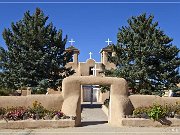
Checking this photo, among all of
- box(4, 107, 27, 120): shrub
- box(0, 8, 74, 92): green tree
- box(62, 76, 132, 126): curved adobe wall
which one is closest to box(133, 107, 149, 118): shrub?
box(62, 76, 132, 126): curved adobe wall

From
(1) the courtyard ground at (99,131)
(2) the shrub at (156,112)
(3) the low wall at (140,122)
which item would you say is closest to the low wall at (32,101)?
(1) the courtyard ground at (99,131)

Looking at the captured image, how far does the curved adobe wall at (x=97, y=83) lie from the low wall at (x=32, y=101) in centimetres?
43

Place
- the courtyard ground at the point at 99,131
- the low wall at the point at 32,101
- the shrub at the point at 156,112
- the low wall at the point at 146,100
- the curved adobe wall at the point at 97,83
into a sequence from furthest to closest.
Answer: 1. the low wall at the point at 146,100
2. the low wall at the point at 32,101
3. the curved adobe wall at the point at 97,83
4. the shrub at the point at 156,112
5. the courtyard ground at the point at 99,131

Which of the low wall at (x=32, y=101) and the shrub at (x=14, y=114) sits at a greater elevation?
the low wall at (x=32, y=101)

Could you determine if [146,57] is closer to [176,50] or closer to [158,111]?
[176,50]

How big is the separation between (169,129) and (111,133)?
3690 millimetres

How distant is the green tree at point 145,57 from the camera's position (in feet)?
102

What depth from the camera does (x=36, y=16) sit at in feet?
111

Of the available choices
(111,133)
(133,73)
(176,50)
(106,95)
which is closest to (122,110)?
(111,133)

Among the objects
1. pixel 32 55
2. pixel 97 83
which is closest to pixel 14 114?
pixel 97 83

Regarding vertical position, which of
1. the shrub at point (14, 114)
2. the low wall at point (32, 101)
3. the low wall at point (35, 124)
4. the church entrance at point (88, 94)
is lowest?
the low wall at point (35, 124)

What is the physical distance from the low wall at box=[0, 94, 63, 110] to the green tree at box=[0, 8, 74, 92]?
11.3 metres

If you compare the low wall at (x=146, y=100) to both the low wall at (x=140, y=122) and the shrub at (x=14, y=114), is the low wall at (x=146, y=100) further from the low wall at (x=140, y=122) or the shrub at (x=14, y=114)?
the shrub at (x=14, y=114)

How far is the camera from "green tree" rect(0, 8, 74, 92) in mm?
32688
